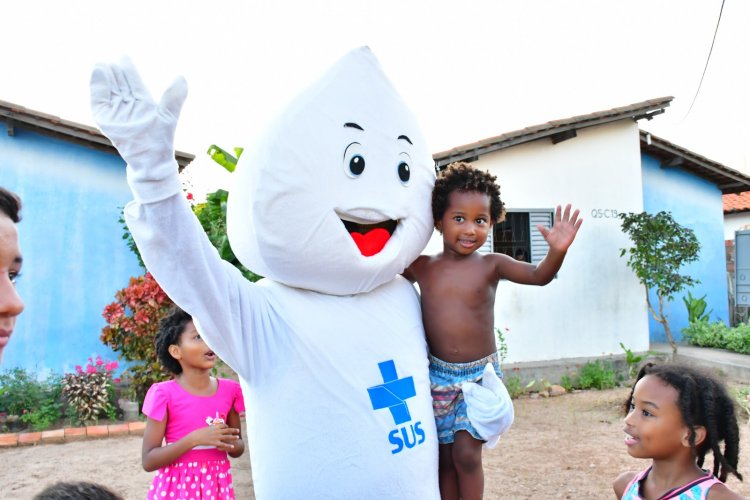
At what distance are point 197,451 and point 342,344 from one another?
94cm

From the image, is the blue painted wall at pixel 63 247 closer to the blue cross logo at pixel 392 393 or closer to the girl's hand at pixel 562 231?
the blue cross logo at pixel 392 393

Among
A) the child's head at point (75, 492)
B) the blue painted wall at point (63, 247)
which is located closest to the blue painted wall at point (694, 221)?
the blue painted wall at point (63, 247)

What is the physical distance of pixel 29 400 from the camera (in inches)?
265

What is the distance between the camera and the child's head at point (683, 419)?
7.30ft

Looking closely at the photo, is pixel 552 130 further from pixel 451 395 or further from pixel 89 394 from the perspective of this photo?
pixel 451 395

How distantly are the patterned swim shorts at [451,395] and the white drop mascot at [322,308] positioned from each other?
0.38ft

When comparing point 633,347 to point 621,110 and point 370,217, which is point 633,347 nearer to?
point 621,110

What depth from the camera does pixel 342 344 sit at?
7.54 feet

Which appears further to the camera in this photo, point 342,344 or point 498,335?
point 498,335

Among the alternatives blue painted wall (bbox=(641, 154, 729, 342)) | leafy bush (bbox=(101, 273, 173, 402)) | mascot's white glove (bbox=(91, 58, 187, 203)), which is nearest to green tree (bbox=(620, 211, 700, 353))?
blue painted wall (bbox=(641, 154, 729, 342))

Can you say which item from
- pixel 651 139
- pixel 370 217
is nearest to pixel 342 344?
pixel 370 217

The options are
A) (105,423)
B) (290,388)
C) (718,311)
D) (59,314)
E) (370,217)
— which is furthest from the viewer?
(718,311)

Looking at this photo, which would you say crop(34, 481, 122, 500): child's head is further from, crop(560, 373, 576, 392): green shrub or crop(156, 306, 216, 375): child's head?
crop(560, 373, 576, 392): green shrub

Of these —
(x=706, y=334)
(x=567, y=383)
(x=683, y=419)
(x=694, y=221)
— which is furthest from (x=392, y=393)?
(x=694, y=221)
